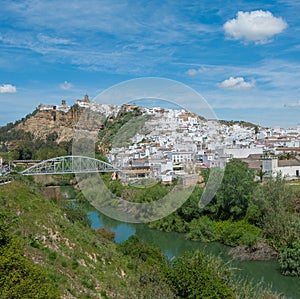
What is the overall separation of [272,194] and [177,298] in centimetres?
727

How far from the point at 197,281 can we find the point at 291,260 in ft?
13.4

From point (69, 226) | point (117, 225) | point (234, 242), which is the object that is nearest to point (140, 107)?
point (69, 226)

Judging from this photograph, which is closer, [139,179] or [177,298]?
[177,298]

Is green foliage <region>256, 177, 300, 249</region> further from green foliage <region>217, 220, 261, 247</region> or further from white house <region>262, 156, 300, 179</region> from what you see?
white house <region>262, 156, 300, 179</region>

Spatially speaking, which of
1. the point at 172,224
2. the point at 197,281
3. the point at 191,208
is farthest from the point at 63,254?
the point at 172,224

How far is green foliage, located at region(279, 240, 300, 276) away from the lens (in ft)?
28.5

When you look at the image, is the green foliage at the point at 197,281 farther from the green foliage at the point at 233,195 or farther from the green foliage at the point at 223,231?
the green foliage at the point at 233,195

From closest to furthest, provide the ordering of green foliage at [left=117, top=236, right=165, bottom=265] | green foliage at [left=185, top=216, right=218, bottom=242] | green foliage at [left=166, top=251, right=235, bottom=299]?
green foliage at [left=166, top=251, right=235, bottom=299] < green foliage at [left=117, top=236, right=165, bottom=265] < green foliage at [left=185, top=216, right=218, bottom=242]

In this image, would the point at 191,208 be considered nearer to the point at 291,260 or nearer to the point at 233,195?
the point at 233,195

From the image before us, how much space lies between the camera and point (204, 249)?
11133 millimetres

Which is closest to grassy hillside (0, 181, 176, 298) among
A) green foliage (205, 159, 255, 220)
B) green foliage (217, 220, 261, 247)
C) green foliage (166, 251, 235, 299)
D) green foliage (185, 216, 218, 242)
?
green foliage (166, 251, 235, 299)

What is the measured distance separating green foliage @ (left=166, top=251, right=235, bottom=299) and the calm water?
256 centimetres

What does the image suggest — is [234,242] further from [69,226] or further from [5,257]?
[5,257]

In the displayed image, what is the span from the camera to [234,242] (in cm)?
1139
